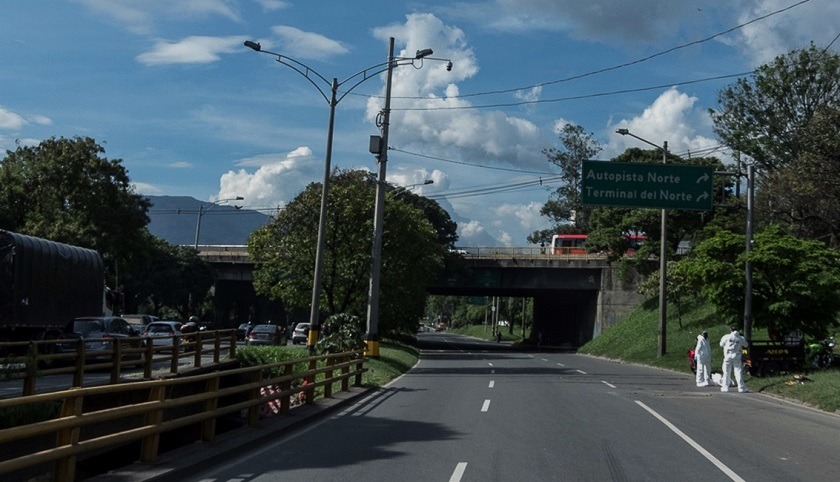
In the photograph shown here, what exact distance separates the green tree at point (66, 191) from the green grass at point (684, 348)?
2704 cm

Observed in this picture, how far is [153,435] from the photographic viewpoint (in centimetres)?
1041

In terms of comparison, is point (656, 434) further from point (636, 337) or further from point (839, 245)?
point (636, 337)

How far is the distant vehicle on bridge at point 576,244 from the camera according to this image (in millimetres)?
57656

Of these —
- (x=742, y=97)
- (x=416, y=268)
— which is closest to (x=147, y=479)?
(x=416, y=268)

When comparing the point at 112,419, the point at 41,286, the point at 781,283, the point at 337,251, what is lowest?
the point at 112,419

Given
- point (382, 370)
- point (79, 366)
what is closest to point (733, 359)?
point (382, 370)

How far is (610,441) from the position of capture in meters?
13.3

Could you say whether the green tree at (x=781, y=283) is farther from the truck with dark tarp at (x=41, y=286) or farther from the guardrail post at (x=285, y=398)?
the truck with dark tarp at (x=41, y=286)

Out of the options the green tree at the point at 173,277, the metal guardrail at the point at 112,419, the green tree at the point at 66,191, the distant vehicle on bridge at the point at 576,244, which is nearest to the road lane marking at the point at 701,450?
the metal guardrail at the point at 112,419

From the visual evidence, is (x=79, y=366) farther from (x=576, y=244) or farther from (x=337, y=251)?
(x=576, y=244)

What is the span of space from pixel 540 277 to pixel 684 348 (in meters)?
21.4

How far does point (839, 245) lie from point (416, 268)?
20.3 meters

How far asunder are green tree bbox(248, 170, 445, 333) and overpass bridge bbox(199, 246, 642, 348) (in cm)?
2059

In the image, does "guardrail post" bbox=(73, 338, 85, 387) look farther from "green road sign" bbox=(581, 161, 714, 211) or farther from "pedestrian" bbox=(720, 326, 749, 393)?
"green road sign" bbox=(581, 161, 714, 211)
